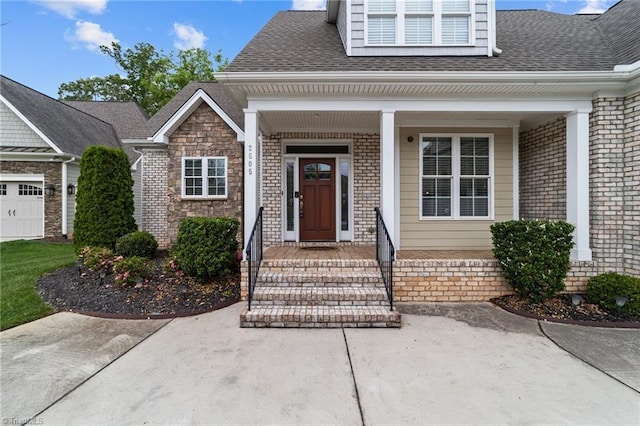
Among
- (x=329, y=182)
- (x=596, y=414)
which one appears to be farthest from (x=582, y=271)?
(x=329, y=182)

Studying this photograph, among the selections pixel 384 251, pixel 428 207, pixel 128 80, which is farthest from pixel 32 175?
pixel 128 80

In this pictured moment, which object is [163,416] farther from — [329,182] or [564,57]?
[564,57]

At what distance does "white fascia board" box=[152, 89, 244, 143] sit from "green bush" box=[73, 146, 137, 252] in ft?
5.68

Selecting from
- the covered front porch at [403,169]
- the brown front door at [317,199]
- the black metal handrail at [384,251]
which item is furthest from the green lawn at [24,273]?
the black metal handrail at [384,251]

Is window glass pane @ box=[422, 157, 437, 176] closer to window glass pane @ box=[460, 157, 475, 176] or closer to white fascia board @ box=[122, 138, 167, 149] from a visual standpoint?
window glass pane @ box=[460, 157, 475, 176]

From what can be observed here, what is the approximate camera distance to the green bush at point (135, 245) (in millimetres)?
6301

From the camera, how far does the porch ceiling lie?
18.2ft

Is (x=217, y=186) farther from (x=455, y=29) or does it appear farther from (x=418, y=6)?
(x=455, y=29)

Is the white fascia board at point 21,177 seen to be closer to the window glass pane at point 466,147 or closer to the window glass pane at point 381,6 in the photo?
the window glass pane at point 381,6

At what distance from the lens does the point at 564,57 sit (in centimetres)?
499

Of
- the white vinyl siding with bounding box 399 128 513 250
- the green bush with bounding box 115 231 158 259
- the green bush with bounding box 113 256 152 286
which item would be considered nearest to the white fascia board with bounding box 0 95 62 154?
the green bush with bounding box 115 231 158 259

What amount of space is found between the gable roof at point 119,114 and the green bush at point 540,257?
16267mm

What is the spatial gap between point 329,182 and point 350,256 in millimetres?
2263

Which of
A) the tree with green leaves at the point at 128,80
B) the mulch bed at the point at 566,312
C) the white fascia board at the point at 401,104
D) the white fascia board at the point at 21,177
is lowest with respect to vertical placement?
the mulch bed at the point at 566,312
